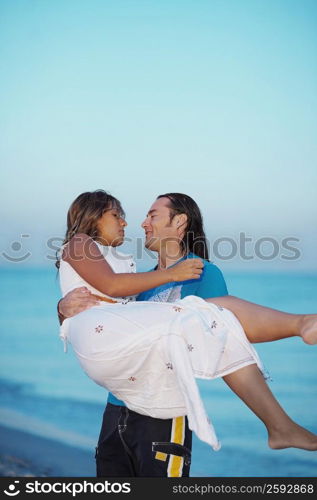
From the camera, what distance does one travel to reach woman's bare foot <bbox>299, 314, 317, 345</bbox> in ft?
6.55

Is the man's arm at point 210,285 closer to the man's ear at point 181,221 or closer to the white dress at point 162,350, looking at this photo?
the white dress at point 162,350

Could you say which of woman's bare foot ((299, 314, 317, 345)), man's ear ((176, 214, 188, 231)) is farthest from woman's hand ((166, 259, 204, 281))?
man's ear ((176, 214, 188, 231))

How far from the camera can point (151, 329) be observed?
207 cm

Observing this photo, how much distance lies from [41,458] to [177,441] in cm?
343

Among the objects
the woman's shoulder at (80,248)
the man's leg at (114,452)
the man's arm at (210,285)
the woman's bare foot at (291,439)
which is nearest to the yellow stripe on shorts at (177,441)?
the man's leg at (114,452)

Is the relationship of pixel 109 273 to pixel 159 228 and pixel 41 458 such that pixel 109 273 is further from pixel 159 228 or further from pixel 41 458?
pixel 41 458

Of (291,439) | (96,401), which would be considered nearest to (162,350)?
(291,439)

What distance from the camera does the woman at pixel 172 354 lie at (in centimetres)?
204

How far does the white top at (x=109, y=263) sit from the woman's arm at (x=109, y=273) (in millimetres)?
43

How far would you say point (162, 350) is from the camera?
2.08 metres

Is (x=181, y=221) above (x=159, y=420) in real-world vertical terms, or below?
above

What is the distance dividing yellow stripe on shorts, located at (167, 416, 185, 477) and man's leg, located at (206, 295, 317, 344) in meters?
0.37

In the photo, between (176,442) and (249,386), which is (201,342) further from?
(176,442)

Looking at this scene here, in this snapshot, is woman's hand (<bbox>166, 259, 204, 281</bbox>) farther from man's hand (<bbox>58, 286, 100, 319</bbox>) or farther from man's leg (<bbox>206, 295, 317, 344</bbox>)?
man's hand (<bbox>58, 286, 100, 319</bbox>)
